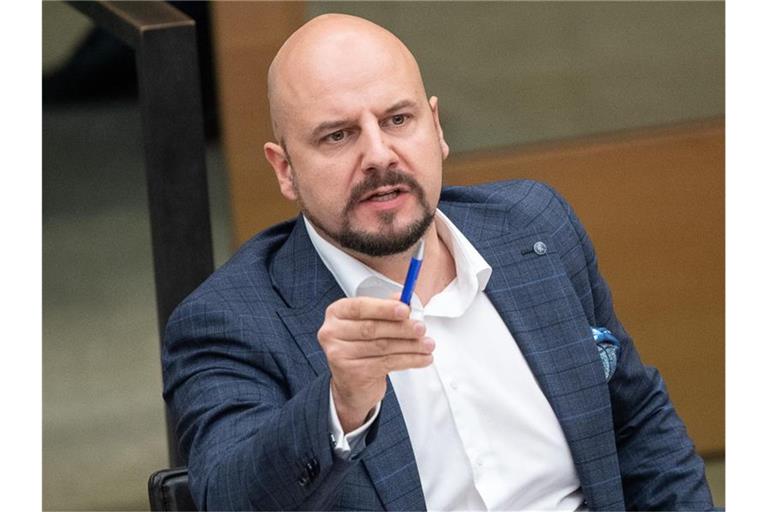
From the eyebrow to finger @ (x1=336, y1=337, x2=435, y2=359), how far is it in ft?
1.61

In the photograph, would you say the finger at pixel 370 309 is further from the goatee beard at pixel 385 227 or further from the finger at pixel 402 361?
the goatee beard at pixel 385 227

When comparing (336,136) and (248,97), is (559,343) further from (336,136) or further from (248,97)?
(248,97)

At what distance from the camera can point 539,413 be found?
2.39m

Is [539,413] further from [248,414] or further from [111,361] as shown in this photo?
[111,361]

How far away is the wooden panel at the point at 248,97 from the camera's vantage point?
4.03 meters

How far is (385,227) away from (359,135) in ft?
0.46

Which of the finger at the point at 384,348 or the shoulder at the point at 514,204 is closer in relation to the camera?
the finger at the point at 384,348

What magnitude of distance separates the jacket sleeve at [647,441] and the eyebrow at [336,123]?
0.49 m

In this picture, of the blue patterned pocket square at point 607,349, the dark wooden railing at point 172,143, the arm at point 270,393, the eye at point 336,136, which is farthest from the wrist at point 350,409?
the dark wooden railing at point 172,143

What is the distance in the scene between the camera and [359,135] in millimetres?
2234

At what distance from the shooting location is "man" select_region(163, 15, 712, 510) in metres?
2.21

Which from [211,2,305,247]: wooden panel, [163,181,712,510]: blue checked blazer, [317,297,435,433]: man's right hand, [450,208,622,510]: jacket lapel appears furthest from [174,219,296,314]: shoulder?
[211,2,305,247]: wooden panel

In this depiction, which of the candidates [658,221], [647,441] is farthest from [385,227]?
[658,221]
